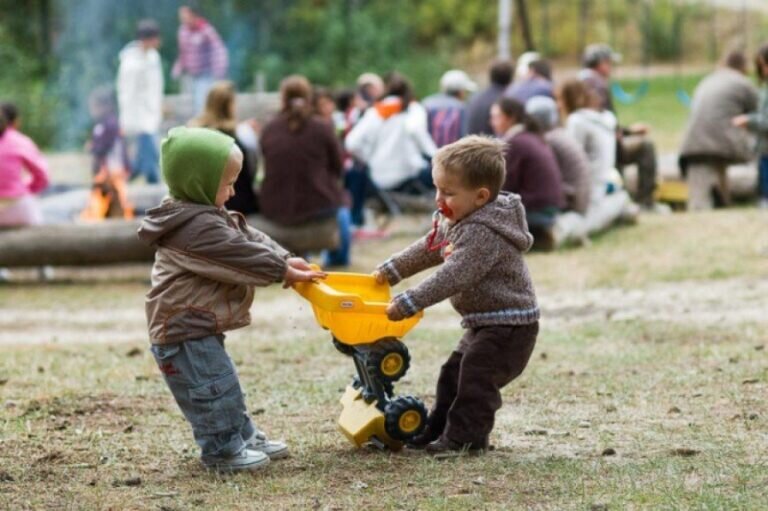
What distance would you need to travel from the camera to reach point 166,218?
5.60 metres

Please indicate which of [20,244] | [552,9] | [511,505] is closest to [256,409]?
[511,505]

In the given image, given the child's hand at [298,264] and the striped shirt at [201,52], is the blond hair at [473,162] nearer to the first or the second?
the child's hand at [298,264]

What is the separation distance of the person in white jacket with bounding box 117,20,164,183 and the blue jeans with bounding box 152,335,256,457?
12.3 m

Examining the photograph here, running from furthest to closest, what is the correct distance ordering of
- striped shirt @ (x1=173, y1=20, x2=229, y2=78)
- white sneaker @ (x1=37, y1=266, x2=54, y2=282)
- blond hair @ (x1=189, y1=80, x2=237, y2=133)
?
1. striped shirt @ (x1=173, y1=20, x2=229, y2=78)
2. white sneaker @ (x1=37, y1=266, x2=54, y2=282)
3. blond hair @ (x1=189, y1=80, x2=237, y2=133)

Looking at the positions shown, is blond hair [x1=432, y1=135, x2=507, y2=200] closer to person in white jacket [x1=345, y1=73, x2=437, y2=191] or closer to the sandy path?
the sandy path

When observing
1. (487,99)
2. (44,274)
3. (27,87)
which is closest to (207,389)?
(44,274)

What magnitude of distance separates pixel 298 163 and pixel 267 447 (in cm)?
703

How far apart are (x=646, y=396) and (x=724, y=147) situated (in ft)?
31.2

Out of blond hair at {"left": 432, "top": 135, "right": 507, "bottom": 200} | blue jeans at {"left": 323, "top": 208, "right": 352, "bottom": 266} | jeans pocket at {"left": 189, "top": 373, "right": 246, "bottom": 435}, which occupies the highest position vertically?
blond hair at {"left": 432, "top": 135, "right": 507, "bottom": 200}

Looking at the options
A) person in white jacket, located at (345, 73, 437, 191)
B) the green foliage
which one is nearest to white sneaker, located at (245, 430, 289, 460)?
person in white jacket, located at (345, 73, 437, 191)

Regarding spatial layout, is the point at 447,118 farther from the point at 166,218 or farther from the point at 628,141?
the point at 166,218

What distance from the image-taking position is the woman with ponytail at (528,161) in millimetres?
12906

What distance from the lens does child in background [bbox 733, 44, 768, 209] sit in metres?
14.9

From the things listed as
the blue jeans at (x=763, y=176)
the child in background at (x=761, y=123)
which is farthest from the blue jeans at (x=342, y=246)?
the blue jeans at (x=763, y=176)
